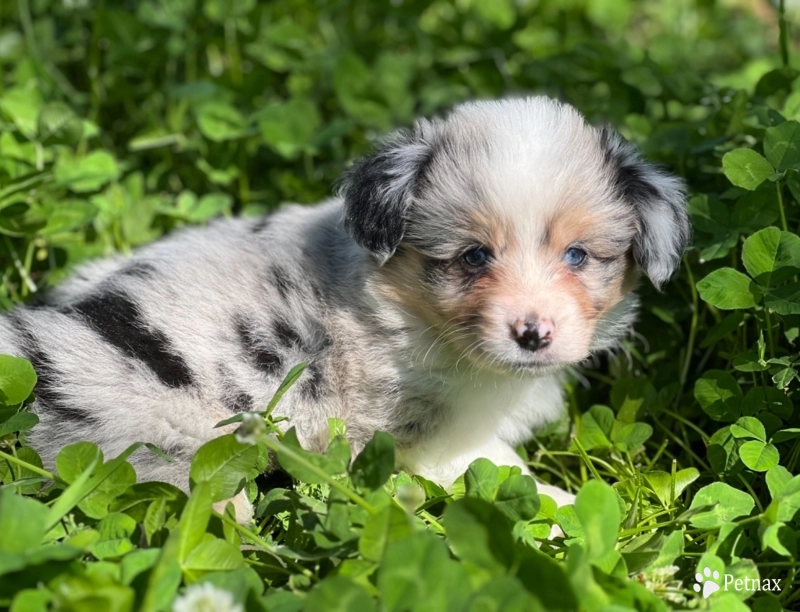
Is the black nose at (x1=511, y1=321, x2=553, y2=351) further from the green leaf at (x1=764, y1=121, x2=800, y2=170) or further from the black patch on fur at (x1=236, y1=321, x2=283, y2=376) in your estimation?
the green leaf at (x1=764, y1=121, x2=800, y2=170)

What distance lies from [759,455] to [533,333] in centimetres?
89

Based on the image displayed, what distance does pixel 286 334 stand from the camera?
3.16 metres

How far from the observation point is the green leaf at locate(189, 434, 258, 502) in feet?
8.41

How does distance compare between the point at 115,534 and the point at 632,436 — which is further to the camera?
the point at 632,436

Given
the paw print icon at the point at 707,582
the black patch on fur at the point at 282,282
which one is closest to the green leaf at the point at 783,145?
the paw print icon at the point at 707,582

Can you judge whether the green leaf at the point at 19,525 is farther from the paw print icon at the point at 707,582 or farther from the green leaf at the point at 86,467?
the paw print icon at the point at 707,582

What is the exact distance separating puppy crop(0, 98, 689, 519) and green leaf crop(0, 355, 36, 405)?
0.44 ft

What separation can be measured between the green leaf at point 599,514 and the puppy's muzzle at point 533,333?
58cm

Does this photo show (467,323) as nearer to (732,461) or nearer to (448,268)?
(448,268)

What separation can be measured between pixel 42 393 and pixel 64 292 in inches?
29.7

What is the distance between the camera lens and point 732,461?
3.09 m

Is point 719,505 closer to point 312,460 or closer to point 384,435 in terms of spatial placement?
point 384,435

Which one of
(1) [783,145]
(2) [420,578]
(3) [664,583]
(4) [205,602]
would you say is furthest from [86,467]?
(1) [783,145]

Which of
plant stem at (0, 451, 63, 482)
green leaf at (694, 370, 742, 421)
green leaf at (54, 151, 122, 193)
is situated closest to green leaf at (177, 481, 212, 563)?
plant stem at (0, 451, 63, 482)
